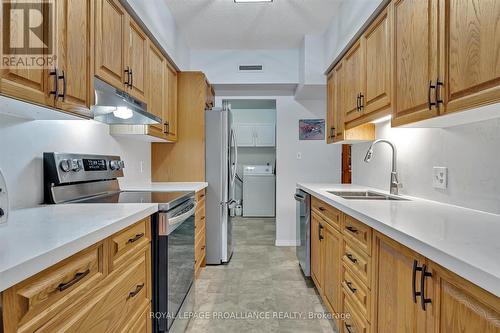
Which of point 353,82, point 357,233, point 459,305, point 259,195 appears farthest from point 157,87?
point 259,195

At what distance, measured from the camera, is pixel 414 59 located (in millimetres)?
1483

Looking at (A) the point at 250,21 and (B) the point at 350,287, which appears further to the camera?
(A) the point at 250,21

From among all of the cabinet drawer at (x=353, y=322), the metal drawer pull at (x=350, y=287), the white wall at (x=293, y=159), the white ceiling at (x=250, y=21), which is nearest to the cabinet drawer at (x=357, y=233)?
the metal drawer pull at (x=350, y=287)

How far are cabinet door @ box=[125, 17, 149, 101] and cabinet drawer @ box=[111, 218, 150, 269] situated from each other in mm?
1060

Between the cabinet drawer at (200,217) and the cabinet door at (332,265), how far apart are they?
45.8 inches

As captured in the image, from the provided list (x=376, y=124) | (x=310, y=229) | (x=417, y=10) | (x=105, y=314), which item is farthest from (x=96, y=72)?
(x=376, y=124)

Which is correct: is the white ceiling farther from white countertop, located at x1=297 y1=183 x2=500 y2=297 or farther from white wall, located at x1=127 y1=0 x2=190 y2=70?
white countertop, located at x1=297 y1=183 x2=500 y2=297

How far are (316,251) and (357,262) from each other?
3.11ft

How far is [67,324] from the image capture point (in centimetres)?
82

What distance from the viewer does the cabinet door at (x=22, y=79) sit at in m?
0.99

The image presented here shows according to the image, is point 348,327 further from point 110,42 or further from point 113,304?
point 110,42

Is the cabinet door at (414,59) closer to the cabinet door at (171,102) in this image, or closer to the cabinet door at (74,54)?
the cabinet door at (74,54)

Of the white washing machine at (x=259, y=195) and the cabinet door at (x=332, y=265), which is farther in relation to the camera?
the white washing machine at (x=259, y=195)

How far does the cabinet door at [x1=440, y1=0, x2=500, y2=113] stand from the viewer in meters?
0.98
